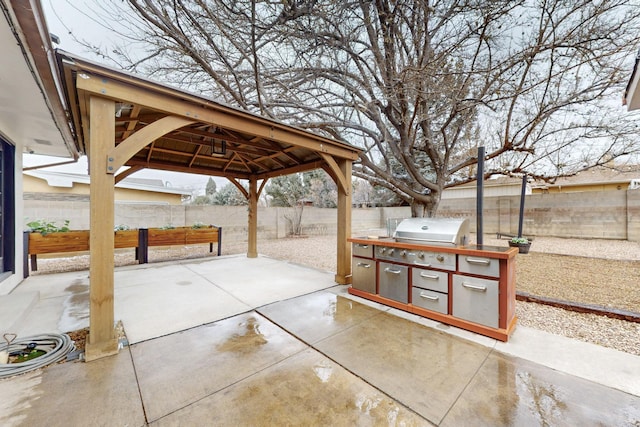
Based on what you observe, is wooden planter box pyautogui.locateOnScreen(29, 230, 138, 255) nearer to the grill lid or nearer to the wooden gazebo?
the wooden gazebo

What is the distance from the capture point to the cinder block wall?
697 centimetres

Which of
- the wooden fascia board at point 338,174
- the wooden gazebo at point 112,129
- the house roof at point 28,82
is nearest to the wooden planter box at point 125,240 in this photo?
the house roof at point 28,82

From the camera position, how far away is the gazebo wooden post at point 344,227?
4.36 metres

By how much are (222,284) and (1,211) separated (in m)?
3.53

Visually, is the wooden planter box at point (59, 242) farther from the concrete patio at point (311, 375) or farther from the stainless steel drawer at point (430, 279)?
the stainless steel drawer at point (430, 279)

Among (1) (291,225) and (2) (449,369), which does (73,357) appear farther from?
(1) (291,225)

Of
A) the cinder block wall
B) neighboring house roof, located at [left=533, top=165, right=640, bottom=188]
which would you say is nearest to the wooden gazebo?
the cinder block wall

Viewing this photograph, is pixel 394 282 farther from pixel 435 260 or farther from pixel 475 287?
pixel 475 287

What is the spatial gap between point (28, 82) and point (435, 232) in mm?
4501

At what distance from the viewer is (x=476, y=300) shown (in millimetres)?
2615

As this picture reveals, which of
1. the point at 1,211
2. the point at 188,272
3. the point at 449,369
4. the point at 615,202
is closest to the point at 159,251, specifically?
the point at 188,272

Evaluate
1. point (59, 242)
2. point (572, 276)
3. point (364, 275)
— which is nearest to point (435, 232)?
point (364, 275)

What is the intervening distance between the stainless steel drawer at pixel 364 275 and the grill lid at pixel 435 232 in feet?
1.81

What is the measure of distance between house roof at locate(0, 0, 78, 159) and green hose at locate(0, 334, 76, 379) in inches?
94.2
